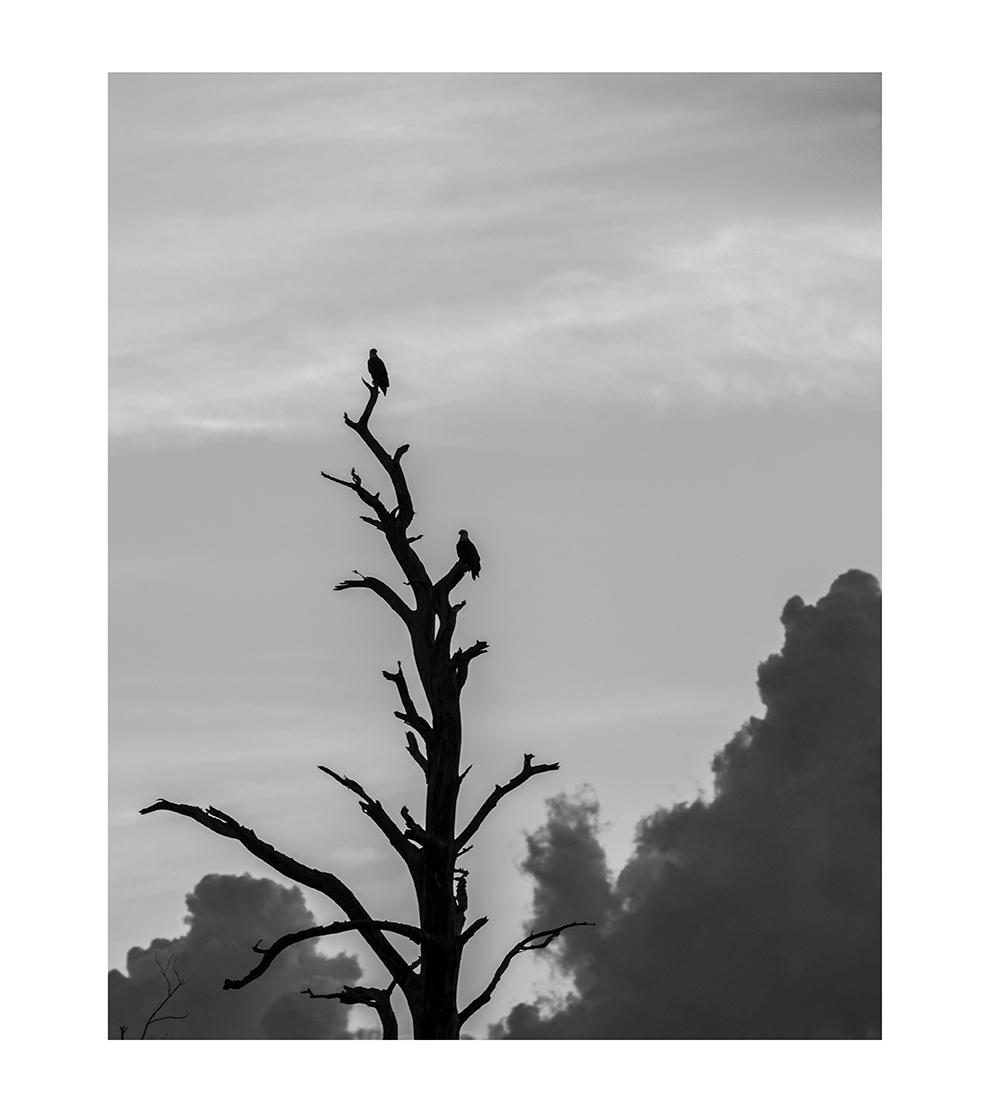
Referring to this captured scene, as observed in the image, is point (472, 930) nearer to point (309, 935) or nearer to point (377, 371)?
point (309, 935)

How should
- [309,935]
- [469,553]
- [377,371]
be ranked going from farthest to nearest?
[377,371], [469,553], [309,935]

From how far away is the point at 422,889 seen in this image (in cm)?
1124

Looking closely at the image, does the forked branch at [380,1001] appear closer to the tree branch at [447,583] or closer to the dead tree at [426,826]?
the dead tree at [426,826]

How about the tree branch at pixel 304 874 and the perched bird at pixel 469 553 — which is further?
the perched bird at pixel 469 553

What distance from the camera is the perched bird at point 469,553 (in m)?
13.4

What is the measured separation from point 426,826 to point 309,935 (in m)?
1.57

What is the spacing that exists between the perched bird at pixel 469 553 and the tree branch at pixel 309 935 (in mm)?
3724

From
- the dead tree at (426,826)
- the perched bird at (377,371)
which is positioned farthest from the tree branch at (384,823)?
the perched bird at (377,371)

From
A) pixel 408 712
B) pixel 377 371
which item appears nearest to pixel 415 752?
pixel 408 712

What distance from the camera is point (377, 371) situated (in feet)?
50.1

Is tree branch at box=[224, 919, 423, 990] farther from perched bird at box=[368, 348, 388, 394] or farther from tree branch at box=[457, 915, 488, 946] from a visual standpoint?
perched bird at box=[368, 348, 388, 394]

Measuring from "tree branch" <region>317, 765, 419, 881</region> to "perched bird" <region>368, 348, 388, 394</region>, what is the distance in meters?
5.58
